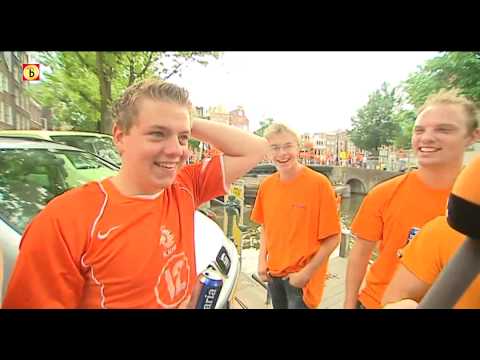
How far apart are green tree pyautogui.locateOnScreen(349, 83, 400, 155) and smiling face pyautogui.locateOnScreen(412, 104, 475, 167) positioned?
3.3 inches

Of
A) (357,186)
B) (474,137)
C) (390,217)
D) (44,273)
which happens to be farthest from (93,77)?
(474,137)

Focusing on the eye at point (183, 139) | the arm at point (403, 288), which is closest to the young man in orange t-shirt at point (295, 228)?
the arm at point (403, 288)

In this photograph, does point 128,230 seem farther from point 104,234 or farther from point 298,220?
point 298,220

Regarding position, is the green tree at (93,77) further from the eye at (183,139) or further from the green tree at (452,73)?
the green tree at (452,73)

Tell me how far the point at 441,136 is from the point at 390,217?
0.32 metres

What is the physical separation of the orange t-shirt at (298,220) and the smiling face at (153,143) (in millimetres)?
380

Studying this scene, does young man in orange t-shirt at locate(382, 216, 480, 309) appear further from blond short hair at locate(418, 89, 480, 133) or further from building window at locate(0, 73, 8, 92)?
building window at locate(0, 73, 8, 92)

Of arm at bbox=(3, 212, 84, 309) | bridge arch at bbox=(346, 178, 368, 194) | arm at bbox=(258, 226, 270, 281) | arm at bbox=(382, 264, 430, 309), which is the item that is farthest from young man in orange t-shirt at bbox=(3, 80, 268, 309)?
arm at bbox=(382, 264, 430, 309)

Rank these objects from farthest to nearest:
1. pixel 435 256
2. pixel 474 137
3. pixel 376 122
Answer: pixel 376 122, pixel 474 137, pixel 435 256

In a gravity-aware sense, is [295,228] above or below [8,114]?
below

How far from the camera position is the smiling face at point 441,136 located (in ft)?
3.33

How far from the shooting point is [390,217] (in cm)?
109

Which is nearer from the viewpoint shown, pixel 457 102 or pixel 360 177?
pixel 457 102

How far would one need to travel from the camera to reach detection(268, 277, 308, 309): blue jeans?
3.94 ft
